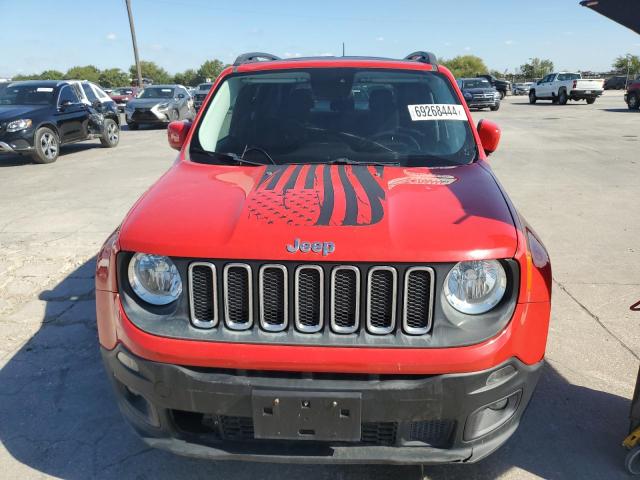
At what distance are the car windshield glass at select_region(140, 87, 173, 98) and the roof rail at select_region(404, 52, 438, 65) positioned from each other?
17876 millimetres

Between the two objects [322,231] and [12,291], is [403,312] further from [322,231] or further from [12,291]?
[12,291]

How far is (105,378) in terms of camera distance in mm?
3271

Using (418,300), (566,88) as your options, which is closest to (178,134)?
(418,300)

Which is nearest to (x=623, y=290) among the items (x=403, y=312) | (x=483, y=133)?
(x=483, y=133)

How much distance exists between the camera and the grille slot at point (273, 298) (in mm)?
1994

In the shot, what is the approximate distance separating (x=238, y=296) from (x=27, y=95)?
12.3m

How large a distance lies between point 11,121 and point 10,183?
2.04 metres

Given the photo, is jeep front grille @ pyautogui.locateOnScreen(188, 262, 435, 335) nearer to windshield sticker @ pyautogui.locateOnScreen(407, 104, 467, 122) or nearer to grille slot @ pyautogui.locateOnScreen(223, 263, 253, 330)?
Result: grille slot @ pyautogui.locateOnScreen(223, 263, 253, 330)

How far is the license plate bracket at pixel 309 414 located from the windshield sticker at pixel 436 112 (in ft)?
6.39

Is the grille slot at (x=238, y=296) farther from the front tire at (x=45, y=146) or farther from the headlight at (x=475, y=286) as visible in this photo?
the front tire at (x=45, y=146)

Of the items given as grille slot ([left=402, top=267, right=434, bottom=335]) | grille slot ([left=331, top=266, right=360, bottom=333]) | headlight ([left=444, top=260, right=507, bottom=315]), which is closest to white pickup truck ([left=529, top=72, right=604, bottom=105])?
headlight ([left=444, top=260, right=507, bottom=315])

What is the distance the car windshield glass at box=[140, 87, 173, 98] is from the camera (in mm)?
20406

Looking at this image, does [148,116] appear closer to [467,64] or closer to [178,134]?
[178,134]

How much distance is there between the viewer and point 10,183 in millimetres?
9539
